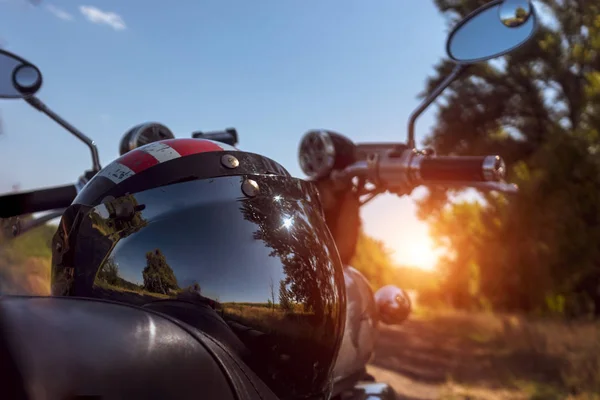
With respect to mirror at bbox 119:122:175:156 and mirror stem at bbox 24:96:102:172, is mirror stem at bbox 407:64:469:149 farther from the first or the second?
mirror stem at bbox 24:96:102:172

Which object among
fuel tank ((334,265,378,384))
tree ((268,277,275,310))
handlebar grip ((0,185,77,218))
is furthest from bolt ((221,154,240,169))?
handlebar grip ((0,185,77,218))

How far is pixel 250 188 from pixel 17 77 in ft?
4.44

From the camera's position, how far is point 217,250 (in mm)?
1250

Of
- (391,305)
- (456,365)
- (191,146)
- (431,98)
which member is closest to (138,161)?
(191,146)

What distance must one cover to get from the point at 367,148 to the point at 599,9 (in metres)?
13.3

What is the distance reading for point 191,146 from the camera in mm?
1420

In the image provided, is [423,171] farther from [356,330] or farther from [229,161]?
[229,161]

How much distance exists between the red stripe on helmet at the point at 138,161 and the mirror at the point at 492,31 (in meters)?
1.39

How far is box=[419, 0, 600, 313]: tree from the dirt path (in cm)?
173

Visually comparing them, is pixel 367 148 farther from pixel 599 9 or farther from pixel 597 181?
pixel 599 9

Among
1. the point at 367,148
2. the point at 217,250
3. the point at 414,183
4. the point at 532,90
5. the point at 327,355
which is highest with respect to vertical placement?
the point at 532,90

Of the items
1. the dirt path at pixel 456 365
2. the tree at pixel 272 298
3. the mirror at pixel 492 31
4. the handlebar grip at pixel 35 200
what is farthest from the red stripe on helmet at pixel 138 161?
the dirt path at pixel 456 365

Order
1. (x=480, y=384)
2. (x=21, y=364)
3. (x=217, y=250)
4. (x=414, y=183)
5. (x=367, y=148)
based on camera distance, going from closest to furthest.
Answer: (x=21, y=364), (x=217, y=250), (x=414, y=183), (x=367, y=148), (x=480, y=384)

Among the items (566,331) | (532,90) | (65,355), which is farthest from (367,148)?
(532,90)
